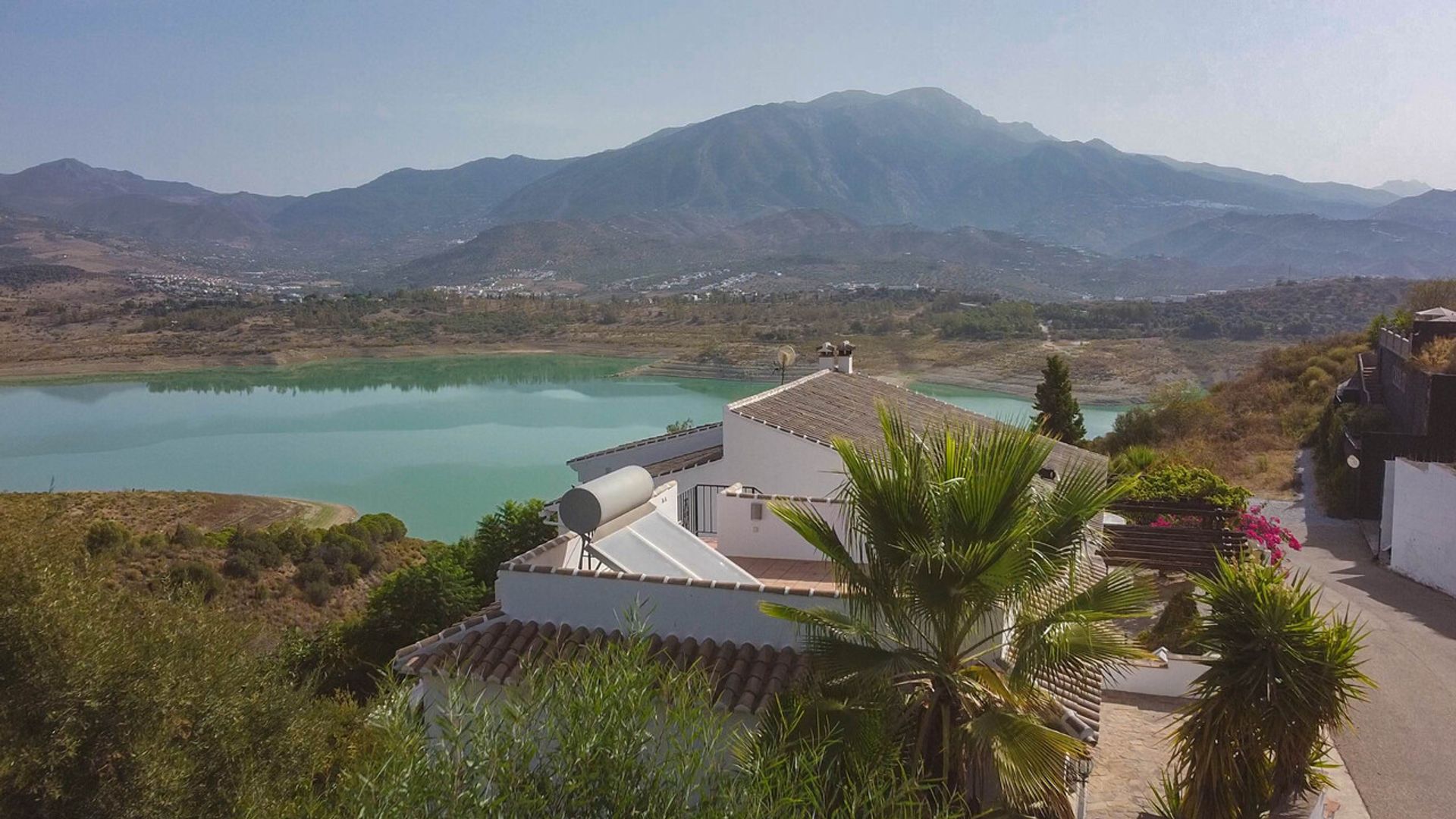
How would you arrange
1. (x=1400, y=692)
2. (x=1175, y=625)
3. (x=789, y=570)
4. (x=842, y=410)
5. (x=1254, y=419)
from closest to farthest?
(x=789, y=570), (x=1400, y=692), (x=1175, y=625), (x=842, y=410), (x=1254, y=419)

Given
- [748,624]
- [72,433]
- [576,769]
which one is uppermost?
[576,769]

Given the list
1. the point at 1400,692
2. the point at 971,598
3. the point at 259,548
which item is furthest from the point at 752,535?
the point at 259,548

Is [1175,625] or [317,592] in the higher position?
[1175,625]

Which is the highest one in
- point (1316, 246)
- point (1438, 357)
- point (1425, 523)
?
point (1316, 246)

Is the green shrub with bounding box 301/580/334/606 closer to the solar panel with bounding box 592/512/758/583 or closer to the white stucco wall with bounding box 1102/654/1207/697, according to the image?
the solar panel with bounding box 592/512/758/583

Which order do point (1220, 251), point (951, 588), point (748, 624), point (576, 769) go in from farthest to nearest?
1. point (1220, 251)
2. point (748, 624)
3. point (951, 588)
4. point (576, 769)

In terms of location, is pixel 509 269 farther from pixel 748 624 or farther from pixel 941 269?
pixel 748 624

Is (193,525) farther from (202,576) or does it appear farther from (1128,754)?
(1128,754)

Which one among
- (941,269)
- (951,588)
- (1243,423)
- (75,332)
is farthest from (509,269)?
(951,588)
